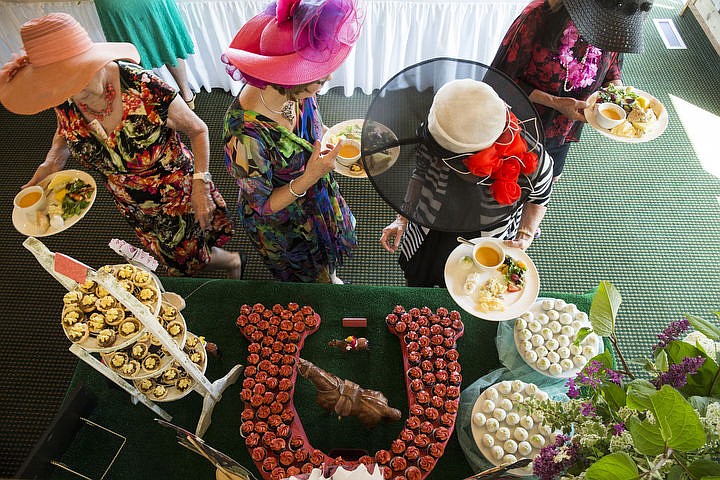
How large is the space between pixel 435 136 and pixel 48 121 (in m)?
3.58

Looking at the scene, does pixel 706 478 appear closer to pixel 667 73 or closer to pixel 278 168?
pixel 278 168

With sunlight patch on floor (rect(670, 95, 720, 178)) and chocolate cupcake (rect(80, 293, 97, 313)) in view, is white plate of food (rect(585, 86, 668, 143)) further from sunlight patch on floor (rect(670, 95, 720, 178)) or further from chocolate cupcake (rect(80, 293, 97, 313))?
chocolate cupcake (rect(80, 293, 97, 313))

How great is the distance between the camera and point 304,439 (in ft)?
4.87

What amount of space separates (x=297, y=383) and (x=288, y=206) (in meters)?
0.66

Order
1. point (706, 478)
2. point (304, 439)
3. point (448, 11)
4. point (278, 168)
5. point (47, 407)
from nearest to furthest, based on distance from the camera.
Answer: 1. point (706, 478)
2. point (304, 439)
3. point (278, 168)
4. point (47, 407)
5. point (448, 11)

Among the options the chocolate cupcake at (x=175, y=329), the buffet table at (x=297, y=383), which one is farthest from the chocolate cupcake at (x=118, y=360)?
the buffet table at (x=297, y=383)

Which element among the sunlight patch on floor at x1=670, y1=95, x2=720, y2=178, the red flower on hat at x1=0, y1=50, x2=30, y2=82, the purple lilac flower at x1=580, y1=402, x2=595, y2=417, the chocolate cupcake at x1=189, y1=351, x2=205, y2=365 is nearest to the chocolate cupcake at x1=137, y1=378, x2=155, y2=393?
the chocolate cupcake at x1=189, y1=351, x2=205, y2=365

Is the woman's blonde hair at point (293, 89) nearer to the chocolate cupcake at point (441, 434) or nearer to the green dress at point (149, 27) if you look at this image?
the chocolate cupcake at point (441, 434)

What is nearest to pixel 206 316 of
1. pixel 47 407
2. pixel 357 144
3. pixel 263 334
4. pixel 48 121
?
pixel 263 334

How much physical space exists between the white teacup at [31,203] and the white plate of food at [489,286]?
5.39ft

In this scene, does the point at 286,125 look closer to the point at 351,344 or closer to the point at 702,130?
the point at 351,344

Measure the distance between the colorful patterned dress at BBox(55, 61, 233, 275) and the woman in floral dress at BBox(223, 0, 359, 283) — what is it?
346mm

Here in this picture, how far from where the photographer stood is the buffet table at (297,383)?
5.02 feet

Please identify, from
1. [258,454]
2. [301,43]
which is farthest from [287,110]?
[258,454]
